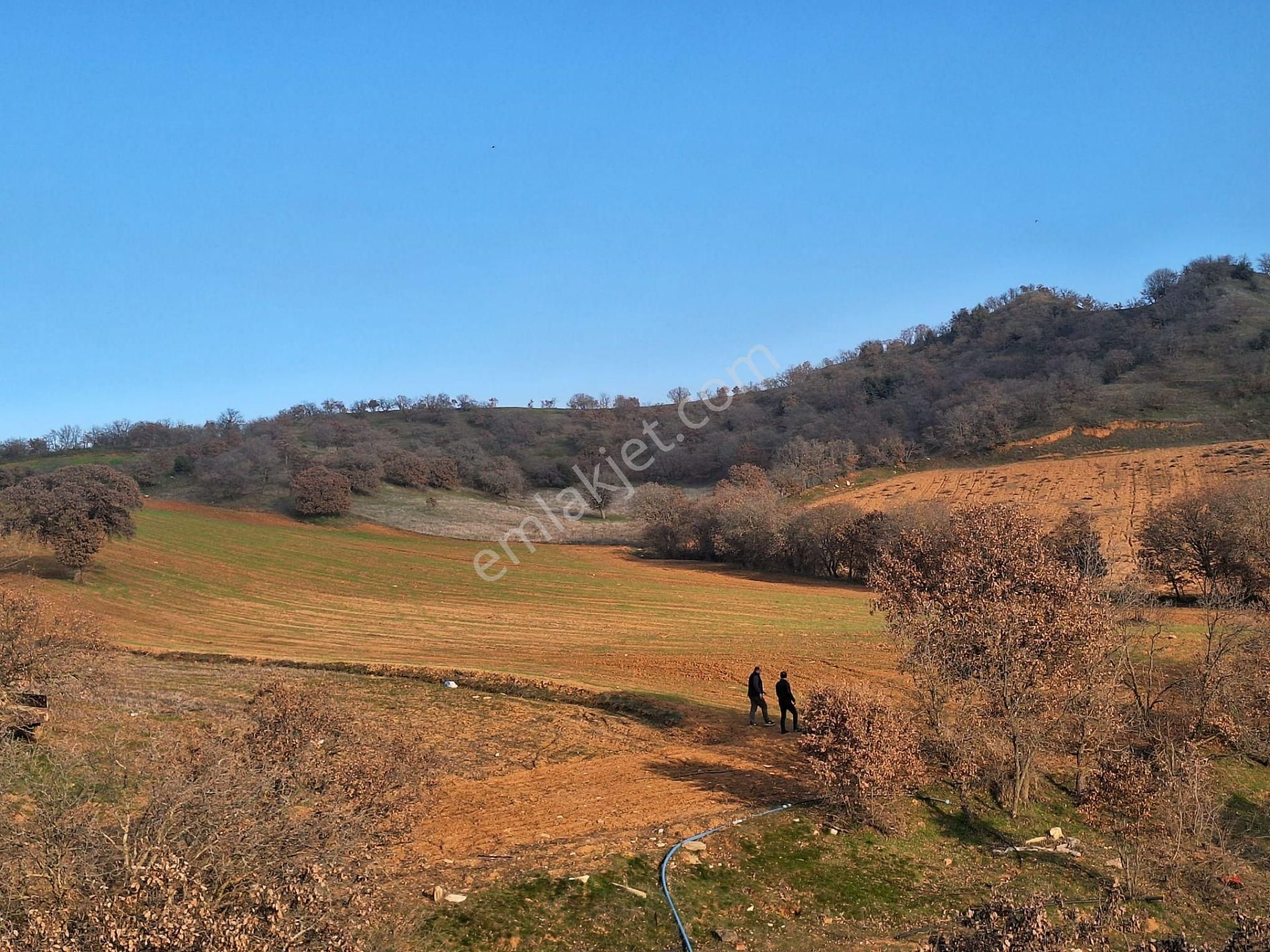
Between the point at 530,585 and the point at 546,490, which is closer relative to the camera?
the point at 530,585

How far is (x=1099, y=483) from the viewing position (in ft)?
183

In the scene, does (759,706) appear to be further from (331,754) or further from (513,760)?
(331,754)

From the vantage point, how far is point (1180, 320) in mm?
95500

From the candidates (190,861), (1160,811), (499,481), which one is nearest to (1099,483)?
(1160,811)

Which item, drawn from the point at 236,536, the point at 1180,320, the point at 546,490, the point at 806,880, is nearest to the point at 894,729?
the point at 806,880

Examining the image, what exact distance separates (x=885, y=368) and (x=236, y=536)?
95.8 metres

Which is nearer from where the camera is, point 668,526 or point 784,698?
→ point 784,698

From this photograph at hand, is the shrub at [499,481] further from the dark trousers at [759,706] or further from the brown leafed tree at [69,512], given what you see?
the dark trousers at [759,706]

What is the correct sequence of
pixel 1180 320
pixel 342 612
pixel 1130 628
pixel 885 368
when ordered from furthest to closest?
1. pixel 885 368
2. pixel 1180 320
3. pixel 342 612
4. pixel 1130 628

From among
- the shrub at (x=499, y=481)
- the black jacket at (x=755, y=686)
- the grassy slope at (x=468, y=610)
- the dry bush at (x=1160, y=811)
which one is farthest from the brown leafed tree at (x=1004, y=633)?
the shrub at (x=499, y=481)

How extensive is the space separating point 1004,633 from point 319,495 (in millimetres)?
61602

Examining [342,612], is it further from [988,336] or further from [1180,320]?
[988,336]

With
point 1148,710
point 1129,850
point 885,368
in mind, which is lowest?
point 1129,850

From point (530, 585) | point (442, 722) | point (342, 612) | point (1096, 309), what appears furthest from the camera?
point (1096, 309)
